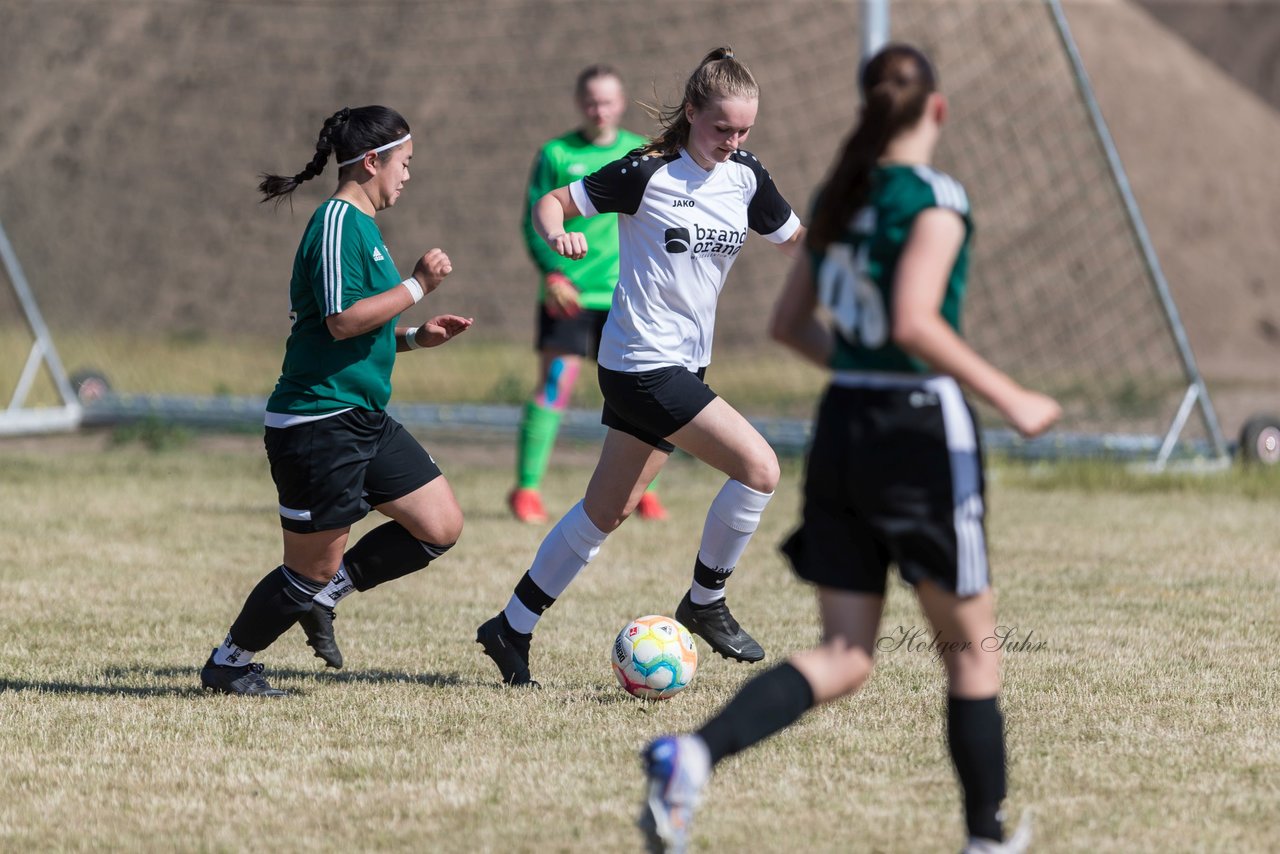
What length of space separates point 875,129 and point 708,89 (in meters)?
1.77

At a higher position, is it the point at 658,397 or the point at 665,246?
the point at 665,246

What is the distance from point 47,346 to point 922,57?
11177 mm

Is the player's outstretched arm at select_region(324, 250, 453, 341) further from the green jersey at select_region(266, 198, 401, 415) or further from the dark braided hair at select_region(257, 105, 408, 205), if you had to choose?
the dark braided hair at select_region(257, 105, 408, 205)

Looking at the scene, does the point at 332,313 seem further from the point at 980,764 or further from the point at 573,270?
A: the point at 573,270

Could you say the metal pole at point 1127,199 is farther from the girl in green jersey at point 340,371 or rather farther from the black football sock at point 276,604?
the black football sock at point 276,604

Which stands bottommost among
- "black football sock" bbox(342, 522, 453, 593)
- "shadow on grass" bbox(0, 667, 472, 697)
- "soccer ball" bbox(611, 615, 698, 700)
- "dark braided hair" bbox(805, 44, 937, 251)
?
"shadow on grass" bbox(0, 667, 472, 697)

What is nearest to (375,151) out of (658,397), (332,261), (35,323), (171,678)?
(332,261)

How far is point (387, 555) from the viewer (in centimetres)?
533

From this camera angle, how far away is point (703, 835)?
379 cm

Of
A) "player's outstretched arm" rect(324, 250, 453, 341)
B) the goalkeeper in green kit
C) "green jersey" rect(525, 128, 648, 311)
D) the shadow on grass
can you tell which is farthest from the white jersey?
"green jersey" rect(525, 128, 648, 311)

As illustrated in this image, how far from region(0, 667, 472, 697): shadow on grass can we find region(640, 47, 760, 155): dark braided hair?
185cm

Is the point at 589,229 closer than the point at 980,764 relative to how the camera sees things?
No

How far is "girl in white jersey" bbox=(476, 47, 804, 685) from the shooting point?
5.17m

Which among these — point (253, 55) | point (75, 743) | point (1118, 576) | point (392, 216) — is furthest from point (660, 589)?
point (253, 55)
